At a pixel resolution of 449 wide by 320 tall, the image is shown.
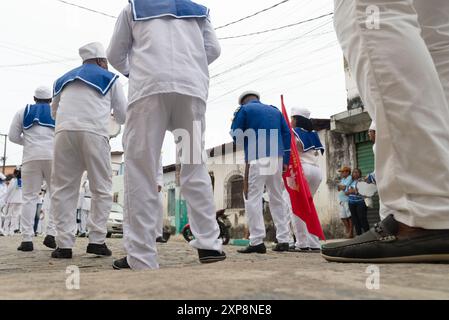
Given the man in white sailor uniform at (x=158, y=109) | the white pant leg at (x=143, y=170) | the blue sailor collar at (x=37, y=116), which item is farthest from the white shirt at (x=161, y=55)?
the blue sailor collar at (x=37, y=116)

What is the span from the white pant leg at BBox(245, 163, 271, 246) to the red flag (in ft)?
1.96

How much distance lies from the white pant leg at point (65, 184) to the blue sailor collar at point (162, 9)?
166cm

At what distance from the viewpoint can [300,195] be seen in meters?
5.23

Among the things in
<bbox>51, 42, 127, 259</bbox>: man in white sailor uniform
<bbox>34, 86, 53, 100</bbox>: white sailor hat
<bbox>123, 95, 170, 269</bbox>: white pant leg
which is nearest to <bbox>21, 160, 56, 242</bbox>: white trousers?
<bbox>34, 86, 53, 100</bbox>: white sailor hat

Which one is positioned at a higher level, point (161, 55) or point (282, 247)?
point (161, 55)

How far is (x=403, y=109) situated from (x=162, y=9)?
1.85 metres

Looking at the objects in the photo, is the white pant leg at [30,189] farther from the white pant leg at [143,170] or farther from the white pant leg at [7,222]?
the white pant leg at [7,222]

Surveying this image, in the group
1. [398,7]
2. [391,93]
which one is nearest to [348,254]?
[391,93]

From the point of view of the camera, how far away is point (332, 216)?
12.8 metres

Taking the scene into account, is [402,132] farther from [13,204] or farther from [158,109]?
[13,204]

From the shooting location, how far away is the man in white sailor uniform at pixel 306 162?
5.32m

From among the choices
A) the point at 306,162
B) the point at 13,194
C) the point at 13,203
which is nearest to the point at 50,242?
the point at 306,162
